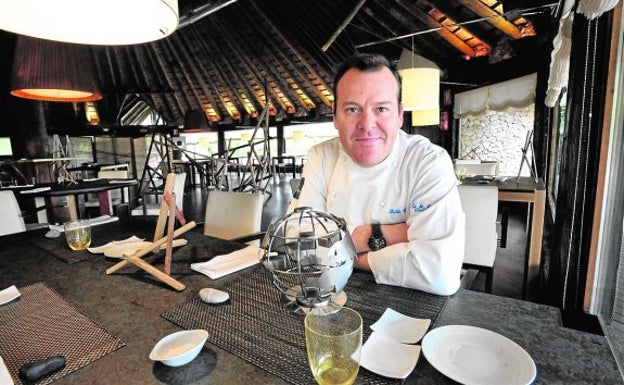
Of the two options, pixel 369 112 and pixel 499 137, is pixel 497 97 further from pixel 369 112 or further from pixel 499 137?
pixel 369 112

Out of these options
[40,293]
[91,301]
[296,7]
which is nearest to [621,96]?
[91,301]

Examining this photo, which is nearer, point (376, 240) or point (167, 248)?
point (167, 248)

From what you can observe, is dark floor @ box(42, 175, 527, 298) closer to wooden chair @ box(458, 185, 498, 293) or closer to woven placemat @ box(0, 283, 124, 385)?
wooden chair @ box(458, 185, 498, 293)

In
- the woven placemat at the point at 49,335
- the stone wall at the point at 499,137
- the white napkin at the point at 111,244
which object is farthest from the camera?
the stone wall at the point at 499,137

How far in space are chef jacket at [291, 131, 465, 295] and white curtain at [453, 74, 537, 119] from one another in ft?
18.4

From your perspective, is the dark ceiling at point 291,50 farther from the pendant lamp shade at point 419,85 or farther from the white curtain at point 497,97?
the pendant lamp shade at point 419,85

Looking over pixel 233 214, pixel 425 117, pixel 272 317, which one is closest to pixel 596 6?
pixel 272 317

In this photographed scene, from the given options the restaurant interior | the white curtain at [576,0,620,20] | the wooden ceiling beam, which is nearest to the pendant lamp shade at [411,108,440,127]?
the restaurant interior

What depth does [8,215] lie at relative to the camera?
91.9 inches

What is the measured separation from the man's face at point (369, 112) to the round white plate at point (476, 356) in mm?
743

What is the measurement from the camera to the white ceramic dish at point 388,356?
62 cm

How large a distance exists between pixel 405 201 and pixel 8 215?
2.80 m

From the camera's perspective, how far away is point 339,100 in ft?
4.27

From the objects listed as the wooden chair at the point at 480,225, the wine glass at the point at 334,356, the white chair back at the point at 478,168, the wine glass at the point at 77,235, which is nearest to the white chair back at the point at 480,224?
the wooden chair at the point at 480,225
